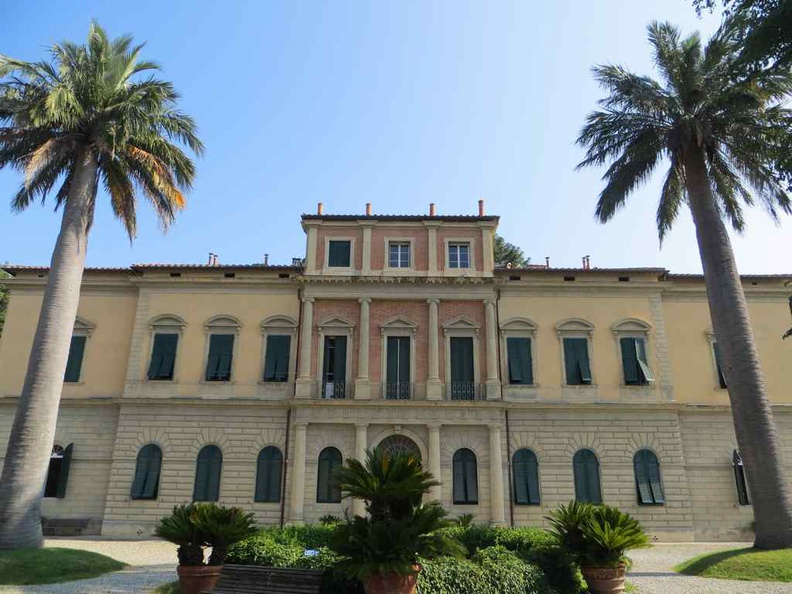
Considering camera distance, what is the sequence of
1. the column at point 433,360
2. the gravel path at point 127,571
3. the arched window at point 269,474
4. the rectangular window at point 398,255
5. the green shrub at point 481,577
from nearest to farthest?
the green shrub at point 481,577 → the gravel path at point 127,571 → the arched window at point 269,474 → the column at point 433,360 → the rectangular window at point 398,255

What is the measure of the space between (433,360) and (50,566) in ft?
46.4

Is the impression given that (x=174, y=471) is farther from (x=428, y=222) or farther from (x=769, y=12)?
(x=769, y=12)

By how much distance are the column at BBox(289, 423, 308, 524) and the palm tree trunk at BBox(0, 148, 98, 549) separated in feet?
28.0

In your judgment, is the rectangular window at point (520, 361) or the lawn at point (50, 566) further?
the rectangular window at point (520, 361)

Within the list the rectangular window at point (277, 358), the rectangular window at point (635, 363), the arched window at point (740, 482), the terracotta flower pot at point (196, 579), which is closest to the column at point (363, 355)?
the rectangular window at point (277, 358)

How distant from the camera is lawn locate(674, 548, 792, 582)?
13.4m

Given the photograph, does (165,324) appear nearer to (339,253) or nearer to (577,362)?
(339,253)

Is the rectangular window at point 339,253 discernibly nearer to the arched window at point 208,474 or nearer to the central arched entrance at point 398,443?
the central arched entrance at point 398,443

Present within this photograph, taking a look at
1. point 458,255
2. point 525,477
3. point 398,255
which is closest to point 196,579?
point 525,477

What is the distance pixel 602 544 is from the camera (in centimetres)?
1111

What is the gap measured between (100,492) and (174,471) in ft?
9.33

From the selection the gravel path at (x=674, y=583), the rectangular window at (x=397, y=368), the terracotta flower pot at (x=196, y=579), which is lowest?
the gravel path at (x=674, y=583)

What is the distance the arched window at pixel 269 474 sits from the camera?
22594mm

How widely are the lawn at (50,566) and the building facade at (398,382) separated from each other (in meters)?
7.96
